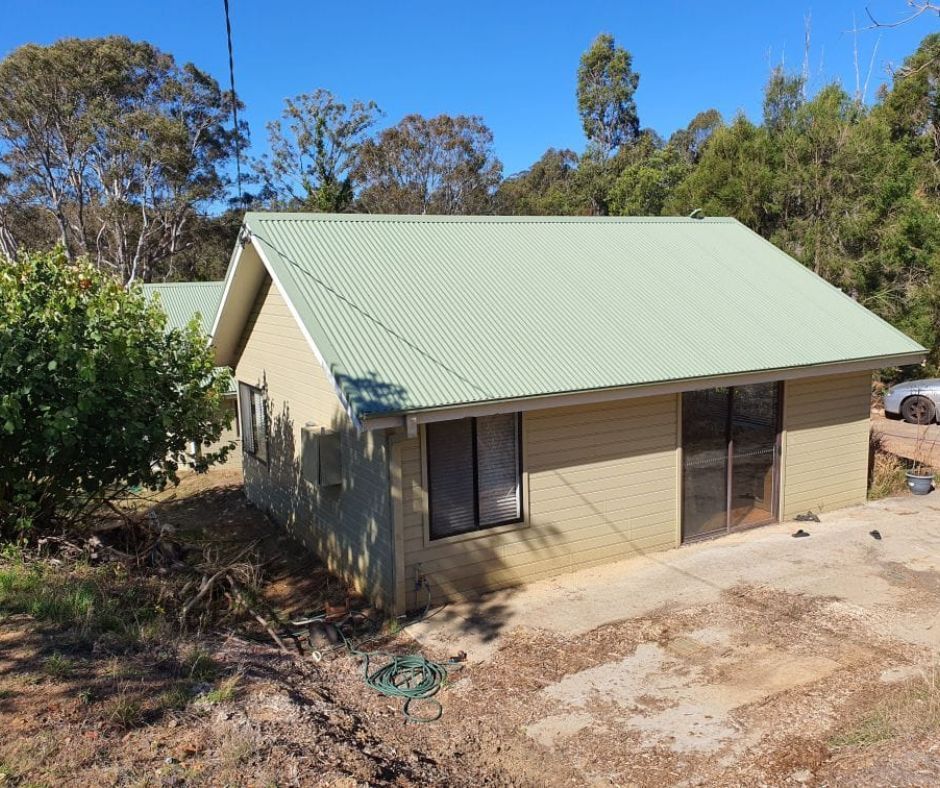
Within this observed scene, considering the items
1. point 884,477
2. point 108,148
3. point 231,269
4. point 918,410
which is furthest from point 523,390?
point 108,148

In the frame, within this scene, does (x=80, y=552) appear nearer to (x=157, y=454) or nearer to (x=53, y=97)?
(x=157, y=454)

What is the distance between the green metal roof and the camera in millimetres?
20297

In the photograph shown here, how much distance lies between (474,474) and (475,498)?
0.28 m

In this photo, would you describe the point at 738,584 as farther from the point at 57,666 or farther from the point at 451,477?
the point at 57,666

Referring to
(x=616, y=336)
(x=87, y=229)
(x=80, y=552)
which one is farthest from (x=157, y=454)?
(x=87, y=229)

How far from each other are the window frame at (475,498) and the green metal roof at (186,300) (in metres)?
13.3

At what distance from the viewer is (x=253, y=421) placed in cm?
1263

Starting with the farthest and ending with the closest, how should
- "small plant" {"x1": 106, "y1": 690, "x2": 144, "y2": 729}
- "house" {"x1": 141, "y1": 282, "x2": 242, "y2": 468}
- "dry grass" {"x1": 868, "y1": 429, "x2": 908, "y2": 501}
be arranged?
"house" {"x1": 141, "y1": 282, "x2": 242, "y2": 468}
"dry grass" {"x1": 868, "y1": 429, "x2": 908, "y2": 501}
"small plant" {"x1": 106, "y1": 690, "x2": 144, "y2": 729}

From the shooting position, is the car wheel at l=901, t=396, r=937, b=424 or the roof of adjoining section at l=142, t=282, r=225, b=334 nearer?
the car wheel at l=901, t=396, r=937, b=424

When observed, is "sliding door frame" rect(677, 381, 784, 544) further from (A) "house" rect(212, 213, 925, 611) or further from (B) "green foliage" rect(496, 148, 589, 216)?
(B) "green foliage" rect(496, 148, 589, 216)

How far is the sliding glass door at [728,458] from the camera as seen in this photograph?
1034 centimetres

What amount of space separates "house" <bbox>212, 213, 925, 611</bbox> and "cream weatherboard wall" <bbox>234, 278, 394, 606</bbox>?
0.04 meters

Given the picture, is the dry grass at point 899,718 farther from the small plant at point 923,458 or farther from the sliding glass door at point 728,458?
the small plant at point 923,458

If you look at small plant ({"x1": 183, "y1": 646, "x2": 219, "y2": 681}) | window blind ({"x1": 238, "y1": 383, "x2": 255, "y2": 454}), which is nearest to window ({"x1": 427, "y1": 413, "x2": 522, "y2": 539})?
small plant ({"x1": 183, "y1": 646, "x2": 219, "y2": 681})
